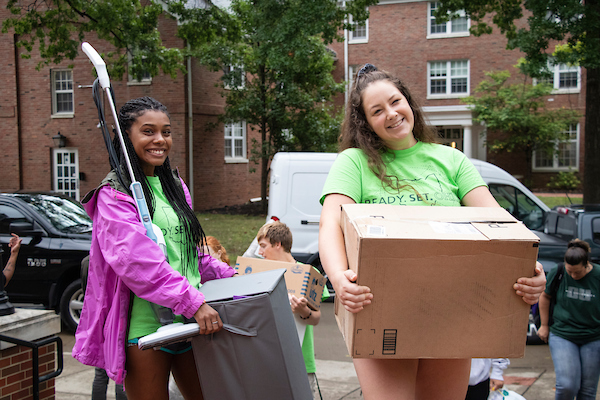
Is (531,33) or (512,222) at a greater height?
(531,33)

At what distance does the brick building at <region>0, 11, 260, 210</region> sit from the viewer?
766 inches

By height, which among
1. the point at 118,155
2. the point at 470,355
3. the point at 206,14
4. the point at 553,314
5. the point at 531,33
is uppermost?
the point at 206,14

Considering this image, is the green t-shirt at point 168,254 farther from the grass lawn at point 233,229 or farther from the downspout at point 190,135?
the downspout at point 190,135

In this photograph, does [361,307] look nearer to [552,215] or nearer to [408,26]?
[552,215]

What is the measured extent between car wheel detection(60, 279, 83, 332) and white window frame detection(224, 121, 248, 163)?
15.4 m

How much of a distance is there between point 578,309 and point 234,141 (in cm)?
1913

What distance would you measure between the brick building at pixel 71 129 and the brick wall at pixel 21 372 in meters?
16.1

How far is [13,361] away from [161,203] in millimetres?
1697

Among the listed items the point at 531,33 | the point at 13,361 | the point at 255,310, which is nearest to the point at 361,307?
the point at 255,310

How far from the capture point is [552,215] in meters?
7.05

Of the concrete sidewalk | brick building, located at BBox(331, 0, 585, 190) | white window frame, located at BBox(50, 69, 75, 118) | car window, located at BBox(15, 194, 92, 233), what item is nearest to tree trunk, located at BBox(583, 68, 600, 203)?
the concrete sidewalk

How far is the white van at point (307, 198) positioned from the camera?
318 inches

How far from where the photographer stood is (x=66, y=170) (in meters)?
20.5

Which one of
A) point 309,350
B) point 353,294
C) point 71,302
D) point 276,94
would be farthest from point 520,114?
point 353,294
